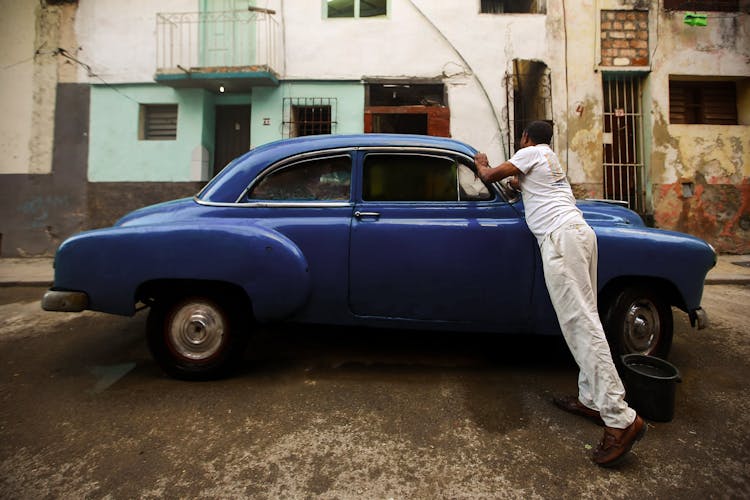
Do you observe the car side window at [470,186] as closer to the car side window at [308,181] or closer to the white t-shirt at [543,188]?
the white t-shirt at [543,188]

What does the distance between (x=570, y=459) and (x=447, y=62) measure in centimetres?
852

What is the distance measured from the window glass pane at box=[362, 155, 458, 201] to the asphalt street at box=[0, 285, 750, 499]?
1315mm

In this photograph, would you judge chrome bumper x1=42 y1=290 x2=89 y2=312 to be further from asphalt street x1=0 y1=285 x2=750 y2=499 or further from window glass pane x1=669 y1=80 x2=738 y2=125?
window glass pane x1=669 y1=80 x2=738 y2=125

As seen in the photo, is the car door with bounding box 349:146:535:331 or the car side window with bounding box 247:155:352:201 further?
the car side window with bounding box 247:155:352:201

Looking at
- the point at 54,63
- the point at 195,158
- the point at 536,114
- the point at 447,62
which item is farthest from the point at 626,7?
the point at 54,63

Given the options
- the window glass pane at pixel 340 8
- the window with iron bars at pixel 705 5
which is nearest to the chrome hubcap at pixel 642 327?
the window glass pane at pixel 340 8

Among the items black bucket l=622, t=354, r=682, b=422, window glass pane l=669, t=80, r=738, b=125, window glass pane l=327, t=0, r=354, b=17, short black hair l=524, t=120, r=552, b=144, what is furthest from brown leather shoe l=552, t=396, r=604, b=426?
window glass pane l=669, t=80, r=738, b=125

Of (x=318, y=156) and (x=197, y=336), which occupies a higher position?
(x=318, y=156)

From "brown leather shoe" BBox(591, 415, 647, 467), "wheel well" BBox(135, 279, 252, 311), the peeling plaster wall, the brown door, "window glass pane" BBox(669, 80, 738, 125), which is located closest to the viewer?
"brown leather shoe" BBox(591, 415, 647, 467)

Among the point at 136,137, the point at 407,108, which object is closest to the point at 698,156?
the point at 407,108

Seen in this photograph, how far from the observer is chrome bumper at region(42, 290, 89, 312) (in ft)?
8.82

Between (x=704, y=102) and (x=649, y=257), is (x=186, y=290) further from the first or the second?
(x=704, y=102)

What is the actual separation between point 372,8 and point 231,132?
4.32 meters

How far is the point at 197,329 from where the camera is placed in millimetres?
2803
